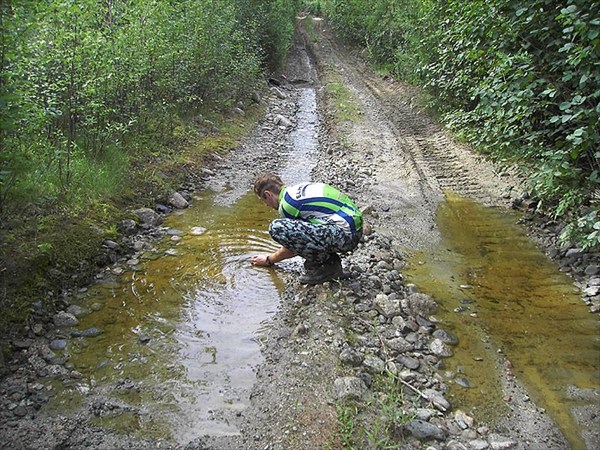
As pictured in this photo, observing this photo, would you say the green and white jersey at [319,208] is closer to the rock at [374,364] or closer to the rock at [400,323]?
the rock at [400,323]

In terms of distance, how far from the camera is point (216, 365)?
418 centimetres

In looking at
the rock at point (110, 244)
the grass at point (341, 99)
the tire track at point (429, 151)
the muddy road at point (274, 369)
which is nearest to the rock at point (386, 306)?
the muddy road at point (274, 369)

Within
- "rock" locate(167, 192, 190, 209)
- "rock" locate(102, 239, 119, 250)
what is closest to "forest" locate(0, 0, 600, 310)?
"rock" locate(102, 239, 119, 250)

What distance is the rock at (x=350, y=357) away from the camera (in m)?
3.95

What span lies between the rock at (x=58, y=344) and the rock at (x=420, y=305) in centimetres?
298

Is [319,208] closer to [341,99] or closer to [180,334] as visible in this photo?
[180,334]

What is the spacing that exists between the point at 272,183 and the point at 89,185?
2655 mm

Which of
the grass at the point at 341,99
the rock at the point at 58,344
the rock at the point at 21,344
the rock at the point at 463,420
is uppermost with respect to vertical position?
the rock at the point at 463,420

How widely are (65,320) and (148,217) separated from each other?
7.83ft

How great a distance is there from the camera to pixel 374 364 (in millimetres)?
3998

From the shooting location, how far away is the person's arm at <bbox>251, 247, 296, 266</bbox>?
18.1 ft

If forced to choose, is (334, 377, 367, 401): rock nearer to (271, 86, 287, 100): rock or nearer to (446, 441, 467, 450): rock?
(446, 441, 467, 450): rock

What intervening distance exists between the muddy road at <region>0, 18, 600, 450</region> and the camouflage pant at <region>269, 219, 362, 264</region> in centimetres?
36

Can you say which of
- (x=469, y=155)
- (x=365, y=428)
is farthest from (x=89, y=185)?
(x=469, y=155)
